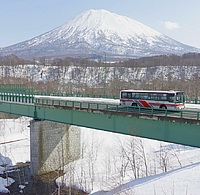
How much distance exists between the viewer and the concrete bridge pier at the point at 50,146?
32031 millimetres

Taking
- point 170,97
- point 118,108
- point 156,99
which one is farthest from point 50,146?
point 170,97

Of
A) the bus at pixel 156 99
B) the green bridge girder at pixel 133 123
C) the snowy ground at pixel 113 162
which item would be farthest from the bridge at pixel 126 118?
the snowy ground at pixel 113 162

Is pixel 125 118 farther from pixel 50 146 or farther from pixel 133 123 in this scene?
pixel 50 146

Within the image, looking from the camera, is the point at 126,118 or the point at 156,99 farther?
the point at 156,99

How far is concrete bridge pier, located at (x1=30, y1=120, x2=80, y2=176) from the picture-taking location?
32031mm

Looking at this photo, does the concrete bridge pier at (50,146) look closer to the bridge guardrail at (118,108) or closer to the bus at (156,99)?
the bridge guardrail at (118,108)

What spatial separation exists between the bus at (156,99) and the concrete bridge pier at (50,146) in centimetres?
952

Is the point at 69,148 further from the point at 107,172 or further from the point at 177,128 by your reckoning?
the point at 177,128

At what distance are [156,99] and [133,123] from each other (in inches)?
196

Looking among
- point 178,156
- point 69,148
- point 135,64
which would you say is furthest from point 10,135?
point 135,64

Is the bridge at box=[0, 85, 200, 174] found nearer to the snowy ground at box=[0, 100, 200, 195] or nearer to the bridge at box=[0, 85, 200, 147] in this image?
the bridge at box=[0, 85, 200, 147]

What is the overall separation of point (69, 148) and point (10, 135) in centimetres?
1386

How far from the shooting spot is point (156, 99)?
2527cm

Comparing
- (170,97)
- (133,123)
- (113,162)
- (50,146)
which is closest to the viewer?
(133,123)
